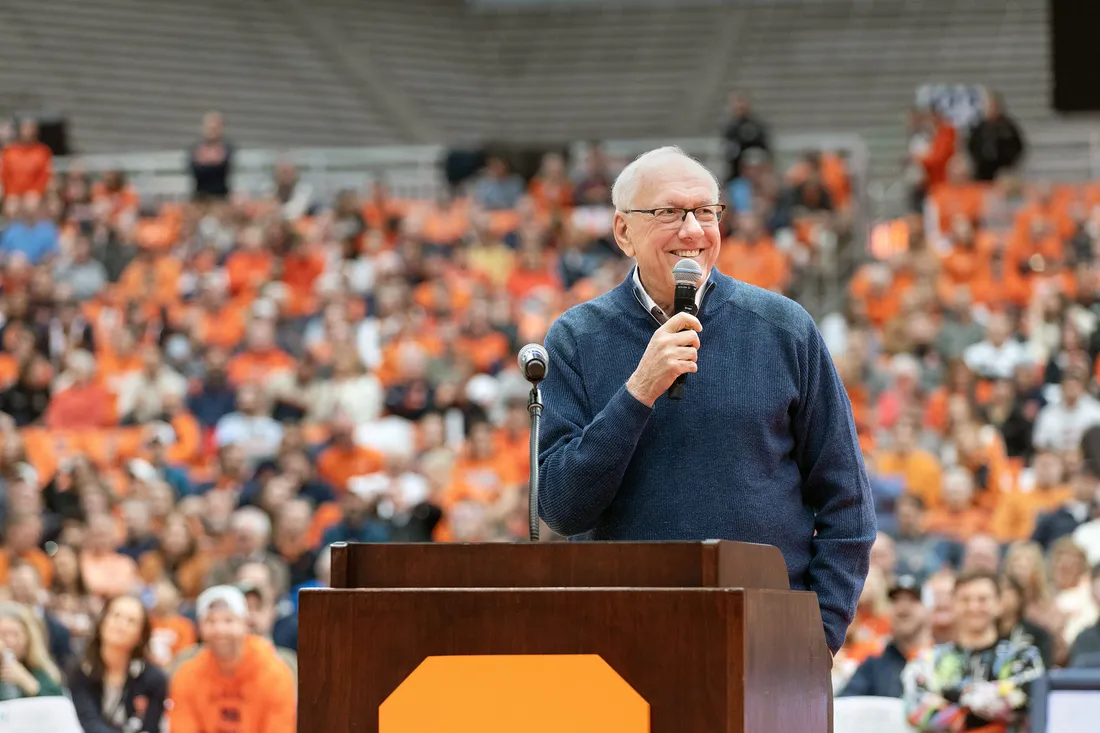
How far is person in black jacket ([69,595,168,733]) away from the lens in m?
7.27

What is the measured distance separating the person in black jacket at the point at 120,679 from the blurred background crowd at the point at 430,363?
87mm

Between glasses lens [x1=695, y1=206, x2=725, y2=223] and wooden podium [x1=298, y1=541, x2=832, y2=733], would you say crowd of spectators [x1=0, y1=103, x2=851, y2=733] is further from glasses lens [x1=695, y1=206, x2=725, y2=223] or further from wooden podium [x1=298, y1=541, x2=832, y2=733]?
wooden podium [x1=298, y1=541, x2=832, y2=733]

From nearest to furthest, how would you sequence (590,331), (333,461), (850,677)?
1. (590,331)
2. (850,677)
3. (333,461)

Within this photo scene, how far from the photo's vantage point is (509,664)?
2.39 meters

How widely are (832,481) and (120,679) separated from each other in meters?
4.91

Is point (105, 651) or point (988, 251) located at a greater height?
point (988, 251)

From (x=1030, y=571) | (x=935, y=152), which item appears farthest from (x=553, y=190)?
(x=1030, y=571)

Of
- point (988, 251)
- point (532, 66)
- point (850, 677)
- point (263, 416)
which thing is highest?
point (532, 66)

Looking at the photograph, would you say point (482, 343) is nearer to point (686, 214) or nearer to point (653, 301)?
point (653, 301)

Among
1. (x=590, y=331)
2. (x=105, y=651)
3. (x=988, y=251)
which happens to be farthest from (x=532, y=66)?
(x=590, y=331)

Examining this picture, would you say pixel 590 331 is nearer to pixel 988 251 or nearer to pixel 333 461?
pixel 333 461

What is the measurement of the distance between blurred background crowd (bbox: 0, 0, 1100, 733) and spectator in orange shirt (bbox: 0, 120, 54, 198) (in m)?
0.03

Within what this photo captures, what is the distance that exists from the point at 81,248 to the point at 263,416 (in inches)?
138

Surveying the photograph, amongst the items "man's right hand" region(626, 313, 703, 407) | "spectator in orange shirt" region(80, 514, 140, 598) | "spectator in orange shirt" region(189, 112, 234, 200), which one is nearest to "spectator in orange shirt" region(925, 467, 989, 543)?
"spectator in orange shirt" region(80, 514, 140, 598)
